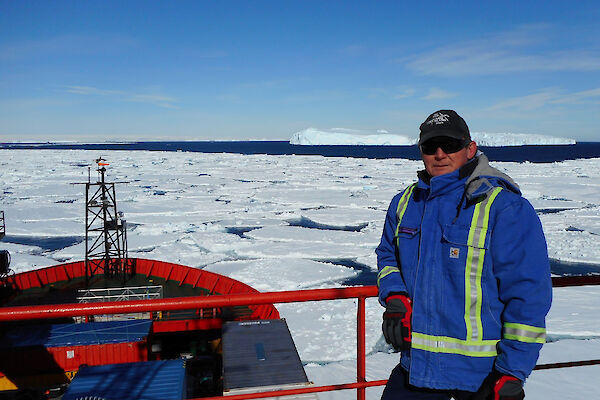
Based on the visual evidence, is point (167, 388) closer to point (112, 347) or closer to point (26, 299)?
point (112, 347)

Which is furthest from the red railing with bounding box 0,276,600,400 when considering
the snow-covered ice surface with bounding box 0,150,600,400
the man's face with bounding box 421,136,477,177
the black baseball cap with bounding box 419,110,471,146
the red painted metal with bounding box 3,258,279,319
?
the red painted metal with bounding box 3,258,279,319

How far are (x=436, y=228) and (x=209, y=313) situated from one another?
32.8 feet

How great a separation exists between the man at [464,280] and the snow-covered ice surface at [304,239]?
599cm

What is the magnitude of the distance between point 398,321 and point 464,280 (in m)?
0.38

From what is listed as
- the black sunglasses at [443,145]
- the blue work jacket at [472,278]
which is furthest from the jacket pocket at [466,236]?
the black sunglasses at [443,145]

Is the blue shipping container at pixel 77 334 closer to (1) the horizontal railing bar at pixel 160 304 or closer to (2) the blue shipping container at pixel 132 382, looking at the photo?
(2) the blue shipping container at pixel 132 382

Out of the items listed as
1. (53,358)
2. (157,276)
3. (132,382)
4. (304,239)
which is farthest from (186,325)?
(304,239)

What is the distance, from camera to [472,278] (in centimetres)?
160

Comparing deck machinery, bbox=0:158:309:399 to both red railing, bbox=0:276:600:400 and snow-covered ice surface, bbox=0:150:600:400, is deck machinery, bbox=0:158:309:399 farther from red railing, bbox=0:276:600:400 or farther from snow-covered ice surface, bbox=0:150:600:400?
red railing, bbox=0:276:600:400

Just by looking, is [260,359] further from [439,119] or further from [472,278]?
[439,119]

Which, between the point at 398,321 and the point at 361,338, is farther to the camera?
the point at 361,338

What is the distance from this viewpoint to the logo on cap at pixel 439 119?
172 centimetres

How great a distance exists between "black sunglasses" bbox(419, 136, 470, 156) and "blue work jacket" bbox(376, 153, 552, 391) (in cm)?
10

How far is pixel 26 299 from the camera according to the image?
13047mm
